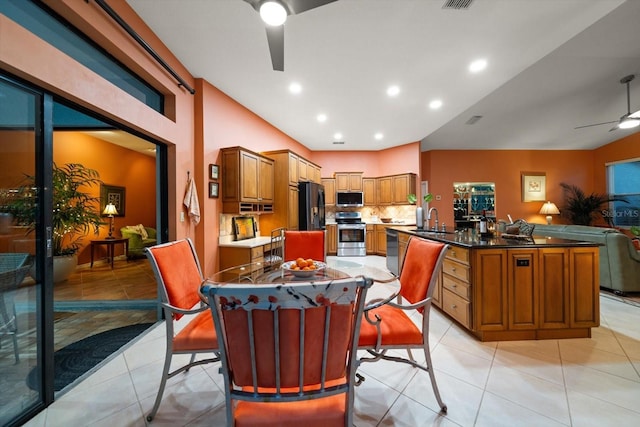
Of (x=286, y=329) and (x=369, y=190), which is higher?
(x=369, y=190)

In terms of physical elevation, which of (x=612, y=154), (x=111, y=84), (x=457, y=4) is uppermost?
(x=457, y=4)

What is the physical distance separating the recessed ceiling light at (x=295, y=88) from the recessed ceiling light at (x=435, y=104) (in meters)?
2.23

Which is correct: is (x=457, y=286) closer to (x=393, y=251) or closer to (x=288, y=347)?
(x=393, y=251)

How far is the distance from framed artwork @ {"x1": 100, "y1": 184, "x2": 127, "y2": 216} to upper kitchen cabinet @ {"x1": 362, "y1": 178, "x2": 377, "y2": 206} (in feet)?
20.7

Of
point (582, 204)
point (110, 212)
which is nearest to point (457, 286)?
point (110, 212)

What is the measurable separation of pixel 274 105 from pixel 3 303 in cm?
371

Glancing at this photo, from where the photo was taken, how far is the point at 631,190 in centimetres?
674

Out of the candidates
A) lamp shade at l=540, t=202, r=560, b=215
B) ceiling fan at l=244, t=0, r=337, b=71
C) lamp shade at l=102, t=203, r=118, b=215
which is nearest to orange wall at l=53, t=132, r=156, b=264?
lamp shade at l=102, t=203, r=118, b=215

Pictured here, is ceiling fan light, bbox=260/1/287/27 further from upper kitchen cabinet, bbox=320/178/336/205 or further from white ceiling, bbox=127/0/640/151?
upper kitchen cabinet, bbox=320/178/336/205

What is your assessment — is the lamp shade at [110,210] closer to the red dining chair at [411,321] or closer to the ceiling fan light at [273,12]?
the ceiling fan light at [273,12]

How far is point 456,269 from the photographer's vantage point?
8.26 ft

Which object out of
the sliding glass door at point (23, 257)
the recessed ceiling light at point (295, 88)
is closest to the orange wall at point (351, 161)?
the recessed ceiling light at point (295, 88)

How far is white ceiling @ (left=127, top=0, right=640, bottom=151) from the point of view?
7.38 ft

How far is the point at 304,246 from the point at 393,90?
2.75 metres
